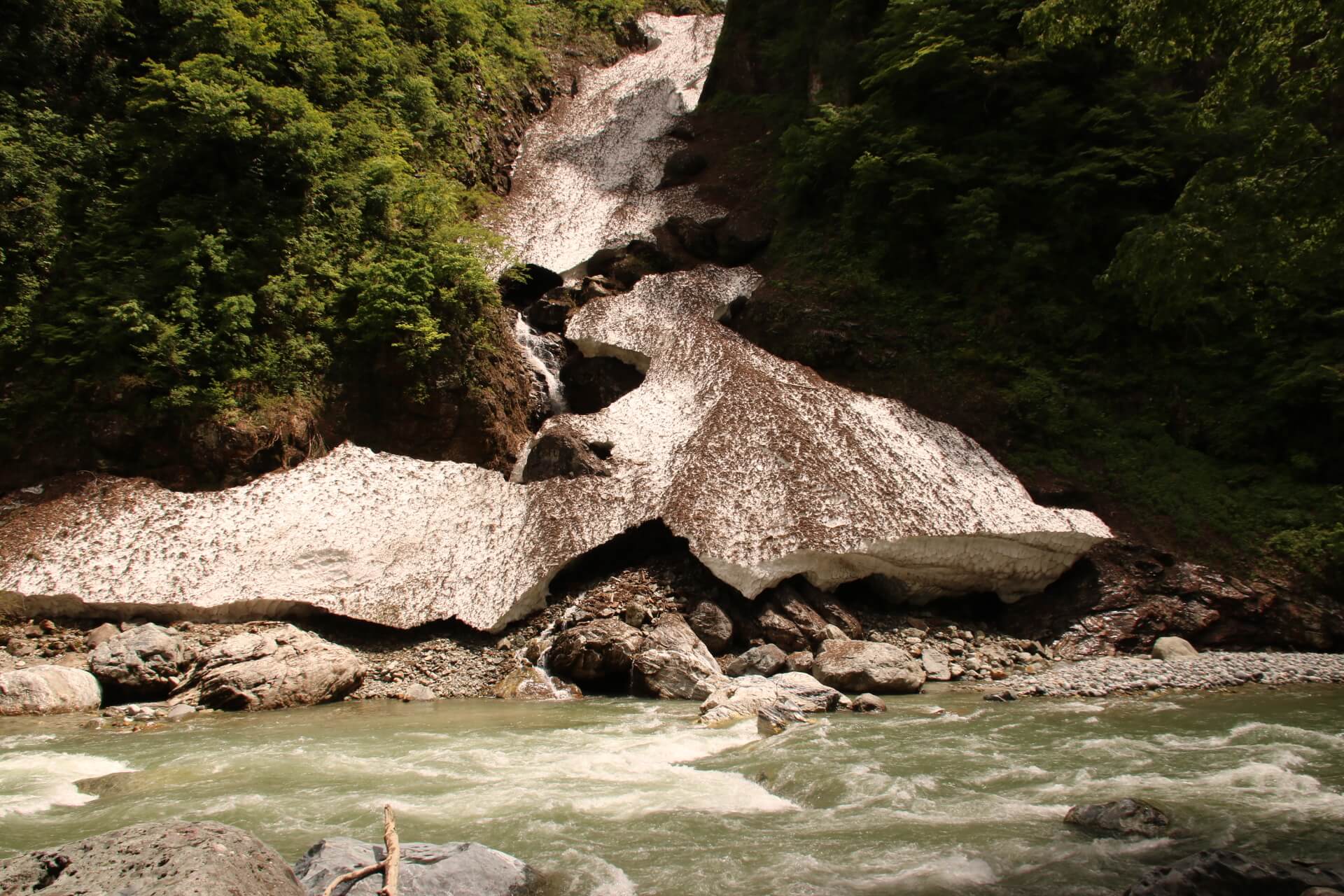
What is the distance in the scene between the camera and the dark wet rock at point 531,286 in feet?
72.5

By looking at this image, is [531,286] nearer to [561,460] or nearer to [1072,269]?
[561,460]

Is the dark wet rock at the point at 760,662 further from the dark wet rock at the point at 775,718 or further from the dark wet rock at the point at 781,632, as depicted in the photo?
the dark wet rock at the point at 775,718

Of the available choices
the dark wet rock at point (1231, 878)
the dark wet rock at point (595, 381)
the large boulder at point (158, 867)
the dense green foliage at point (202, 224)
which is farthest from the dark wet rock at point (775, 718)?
the dense green foliage at point (202, 224)

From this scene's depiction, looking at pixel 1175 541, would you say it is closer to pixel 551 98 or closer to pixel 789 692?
pixel 789 692

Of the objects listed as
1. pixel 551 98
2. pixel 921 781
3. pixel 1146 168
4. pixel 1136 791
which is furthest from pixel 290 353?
pixel 551 98

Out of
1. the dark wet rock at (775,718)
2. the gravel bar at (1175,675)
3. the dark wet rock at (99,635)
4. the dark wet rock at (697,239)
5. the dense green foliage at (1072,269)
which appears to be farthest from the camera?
the dark wet rock at (697,239)

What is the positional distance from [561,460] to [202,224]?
8.91m

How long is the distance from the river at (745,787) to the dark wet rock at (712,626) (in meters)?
2.36

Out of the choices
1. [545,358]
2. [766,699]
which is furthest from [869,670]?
[545,358]

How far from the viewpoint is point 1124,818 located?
17.6 ft

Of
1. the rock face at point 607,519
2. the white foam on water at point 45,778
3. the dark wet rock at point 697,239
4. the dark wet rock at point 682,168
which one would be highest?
the dark wet rock at point 682,168

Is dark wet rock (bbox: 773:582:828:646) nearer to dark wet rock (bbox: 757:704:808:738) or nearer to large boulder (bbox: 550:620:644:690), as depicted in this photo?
large boulder (bbox: 550:620:644:690)

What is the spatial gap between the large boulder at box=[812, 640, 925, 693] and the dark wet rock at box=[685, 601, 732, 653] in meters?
1.48

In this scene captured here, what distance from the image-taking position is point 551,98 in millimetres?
34375
